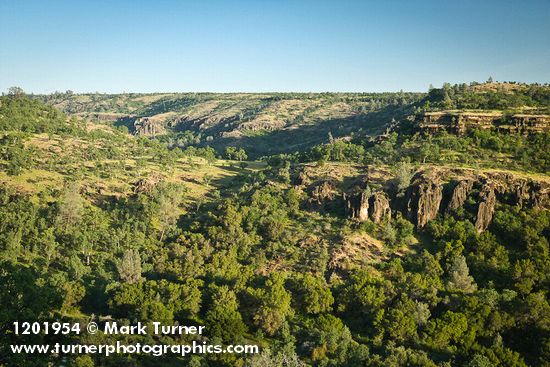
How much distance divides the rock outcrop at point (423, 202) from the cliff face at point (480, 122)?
39.3m

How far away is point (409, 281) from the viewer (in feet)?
225

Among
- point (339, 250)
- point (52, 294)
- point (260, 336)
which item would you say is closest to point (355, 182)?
point (339, 250)

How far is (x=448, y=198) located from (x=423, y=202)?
6317 millimetres

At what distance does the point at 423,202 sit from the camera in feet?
287

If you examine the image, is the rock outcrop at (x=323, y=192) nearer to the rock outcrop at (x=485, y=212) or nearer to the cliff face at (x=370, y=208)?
the cliff face at (x=370, y=208)

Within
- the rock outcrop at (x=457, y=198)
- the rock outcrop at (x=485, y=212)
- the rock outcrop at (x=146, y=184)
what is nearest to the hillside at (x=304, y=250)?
the rock outcrop at (x=485, y=212)

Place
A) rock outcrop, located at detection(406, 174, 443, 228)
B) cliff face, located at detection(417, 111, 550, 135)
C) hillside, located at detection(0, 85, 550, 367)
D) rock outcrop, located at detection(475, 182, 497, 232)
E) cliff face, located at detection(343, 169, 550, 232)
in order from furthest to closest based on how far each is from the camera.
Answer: cliff face, located at detection(417, 111, 550, 135) → rock outcrop, located at detection(406, 174, 443, 228) → cliff face, located at detection(343, 169, 550, 232) → rock outcrop, located at detection(475, 182, 497, 232) → hillside, located at detection(0, 85, 550, 367)

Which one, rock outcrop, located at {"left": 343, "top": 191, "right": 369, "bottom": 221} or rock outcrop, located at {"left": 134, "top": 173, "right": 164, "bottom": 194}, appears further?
rock outcrop, located at {"left": 134, "top": 173, "right": 164, "bottom": 194}

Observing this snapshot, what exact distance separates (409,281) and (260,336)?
89.4 feet

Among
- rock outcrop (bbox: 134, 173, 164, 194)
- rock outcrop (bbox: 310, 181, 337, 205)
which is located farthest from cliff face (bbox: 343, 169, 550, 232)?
rock outcrop (bbox: 134, 173, 164, 194)

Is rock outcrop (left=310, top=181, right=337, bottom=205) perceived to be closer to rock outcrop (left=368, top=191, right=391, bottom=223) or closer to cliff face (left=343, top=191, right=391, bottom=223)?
cliff face (left=343, top=191, right=391, bottom=223)

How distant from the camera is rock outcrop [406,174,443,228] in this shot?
87.2 m

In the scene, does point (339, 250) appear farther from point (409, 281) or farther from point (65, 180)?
point (65, 180)

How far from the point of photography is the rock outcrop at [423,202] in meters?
87.2
